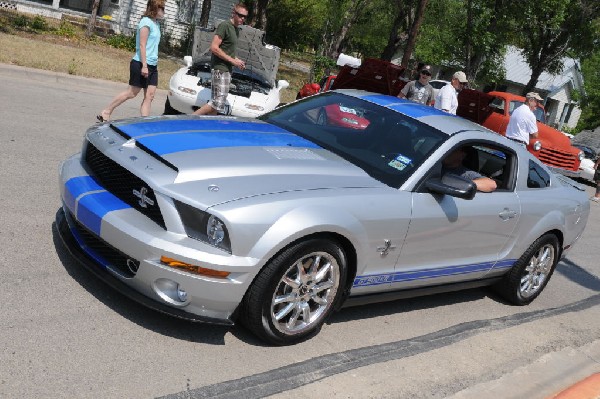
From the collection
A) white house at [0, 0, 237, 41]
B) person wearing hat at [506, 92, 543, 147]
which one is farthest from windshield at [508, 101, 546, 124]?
white house at [0, 0, 237, 41]

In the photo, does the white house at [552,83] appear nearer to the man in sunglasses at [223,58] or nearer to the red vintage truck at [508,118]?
the red vintage truck at [508,118]

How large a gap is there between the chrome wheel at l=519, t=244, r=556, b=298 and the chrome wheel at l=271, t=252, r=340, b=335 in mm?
2520

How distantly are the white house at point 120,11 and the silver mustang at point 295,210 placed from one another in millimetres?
22730

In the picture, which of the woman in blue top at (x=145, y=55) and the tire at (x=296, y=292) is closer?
the tire at (x=296, y=292)

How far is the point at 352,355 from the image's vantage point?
14.6ft

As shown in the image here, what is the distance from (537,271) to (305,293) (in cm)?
296

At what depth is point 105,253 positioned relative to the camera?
160 inches

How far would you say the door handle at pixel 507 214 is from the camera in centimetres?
541

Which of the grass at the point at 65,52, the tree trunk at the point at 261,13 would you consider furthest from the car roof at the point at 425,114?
the tree trunk at the point at 261,13

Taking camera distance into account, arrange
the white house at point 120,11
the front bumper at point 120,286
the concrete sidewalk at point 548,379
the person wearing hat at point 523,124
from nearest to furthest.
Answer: the front bumper at point 120,286 → the concrete sidewalk at point 548,379 → the person wearing hat at point 523,124 → the white house at point 120,11

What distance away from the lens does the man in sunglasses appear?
9039 millimetres

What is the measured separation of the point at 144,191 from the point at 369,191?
4.63ft

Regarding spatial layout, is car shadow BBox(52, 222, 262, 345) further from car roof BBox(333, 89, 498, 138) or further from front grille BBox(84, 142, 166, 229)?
car roof BBox(333, 89, 498, 138)

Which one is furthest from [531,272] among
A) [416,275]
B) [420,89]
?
[420,89]
